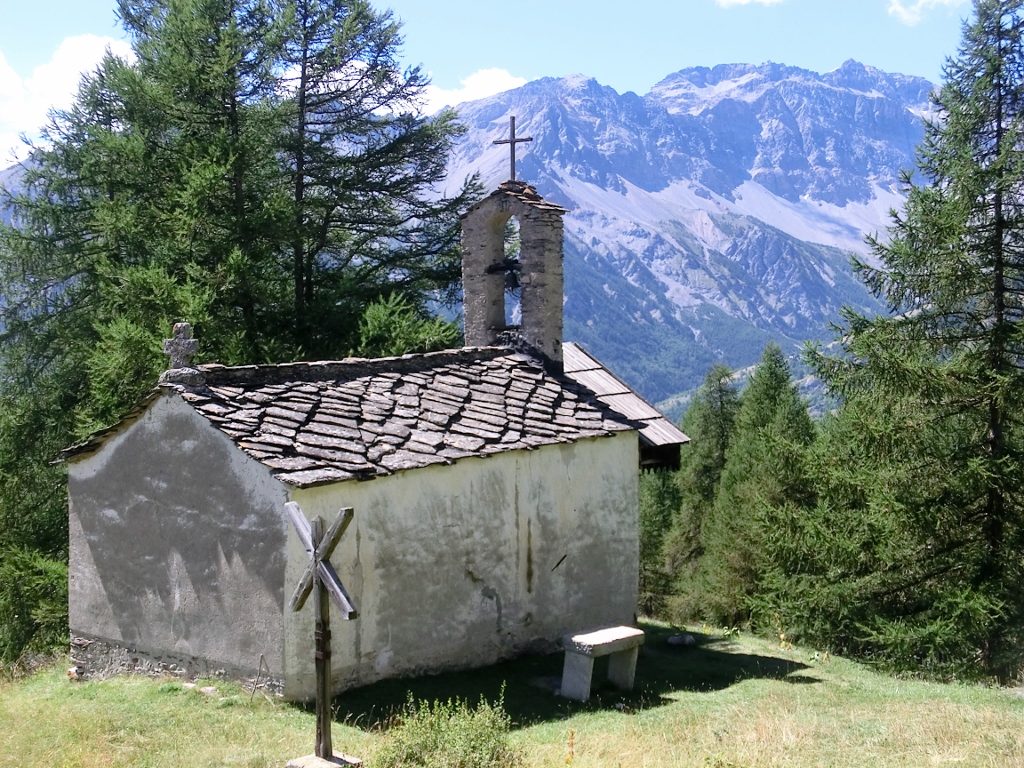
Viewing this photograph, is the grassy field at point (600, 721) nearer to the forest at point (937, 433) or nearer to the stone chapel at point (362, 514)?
the stone chapel at point (362, 514)

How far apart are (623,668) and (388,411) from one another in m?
3.66

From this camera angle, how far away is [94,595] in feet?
35.5

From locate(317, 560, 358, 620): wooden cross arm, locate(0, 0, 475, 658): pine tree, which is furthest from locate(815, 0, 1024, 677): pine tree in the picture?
locate(317, 560, 358, 620): wooden cross arm

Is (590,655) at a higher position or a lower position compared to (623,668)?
higher

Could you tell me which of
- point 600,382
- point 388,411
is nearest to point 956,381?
point 600,382

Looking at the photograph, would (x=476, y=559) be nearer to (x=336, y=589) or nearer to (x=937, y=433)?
(x=336, y=589)

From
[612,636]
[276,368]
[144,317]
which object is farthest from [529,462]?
[144,317]

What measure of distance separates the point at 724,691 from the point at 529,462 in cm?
318

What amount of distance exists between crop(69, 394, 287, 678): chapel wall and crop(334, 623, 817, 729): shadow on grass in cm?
104

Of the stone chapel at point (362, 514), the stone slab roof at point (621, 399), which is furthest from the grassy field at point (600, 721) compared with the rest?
the stone slab roof at point (621, 399)

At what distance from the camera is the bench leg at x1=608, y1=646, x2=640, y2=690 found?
1045 cm

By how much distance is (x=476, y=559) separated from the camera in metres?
10.7

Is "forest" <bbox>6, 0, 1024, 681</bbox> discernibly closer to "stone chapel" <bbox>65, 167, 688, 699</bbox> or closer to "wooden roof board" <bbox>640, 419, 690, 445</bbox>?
"wooden roof board" <bbox>640, 419, 690, 445</bbox>

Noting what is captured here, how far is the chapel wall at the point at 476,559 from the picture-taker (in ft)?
31.2
